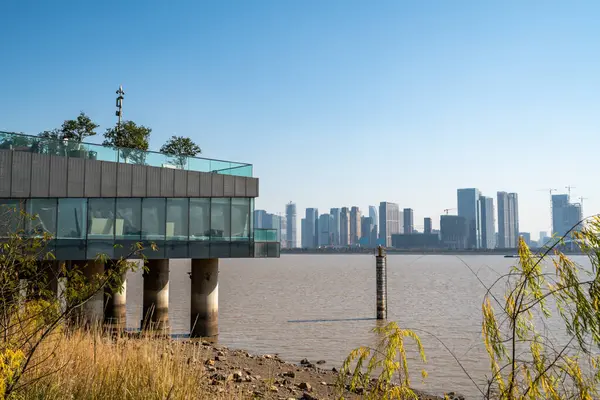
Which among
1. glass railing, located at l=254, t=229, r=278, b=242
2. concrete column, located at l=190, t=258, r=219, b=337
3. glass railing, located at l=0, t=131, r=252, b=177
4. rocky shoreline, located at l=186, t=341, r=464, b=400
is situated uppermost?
glass railing, located at l=0, t=131, r=252, b=177

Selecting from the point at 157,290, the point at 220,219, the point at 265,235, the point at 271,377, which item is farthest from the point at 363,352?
the point at 157,290

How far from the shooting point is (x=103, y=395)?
10266 millimetres

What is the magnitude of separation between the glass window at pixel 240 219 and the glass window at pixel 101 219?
22.7 ft

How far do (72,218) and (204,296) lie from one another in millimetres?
8449

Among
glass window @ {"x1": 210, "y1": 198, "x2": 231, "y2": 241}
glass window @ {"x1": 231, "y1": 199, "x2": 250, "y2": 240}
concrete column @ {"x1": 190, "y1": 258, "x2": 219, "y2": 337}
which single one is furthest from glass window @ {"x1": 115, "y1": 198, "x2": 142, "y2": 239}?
glass window @ {"x1": 231, "y1": 199, "x2": 250, "y2": 240}

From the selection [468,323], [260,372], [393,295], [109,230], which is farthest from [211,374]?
[393,295]

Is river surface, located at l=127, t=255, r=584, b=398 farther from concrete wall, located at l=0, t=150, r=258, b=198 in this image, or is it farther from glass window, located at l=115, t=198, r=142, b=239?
concrete wall, located at l=0, t=150, r=258, b=198

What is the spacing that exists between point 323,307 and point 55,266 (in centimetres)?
3073

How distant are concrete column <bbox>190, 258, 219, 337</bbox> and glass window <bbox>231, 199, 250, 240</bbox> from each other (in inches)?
78.7

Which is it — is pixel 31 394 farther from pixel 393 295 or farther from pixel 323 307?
pixel 393 295

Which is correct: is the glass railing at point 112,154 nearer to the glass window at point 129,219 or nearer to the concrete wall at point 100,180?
the concrete wall at point 100,180

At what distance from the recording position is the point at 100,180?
28.9 meters

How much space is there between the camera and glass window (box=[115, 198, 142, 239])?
29500 millimetres

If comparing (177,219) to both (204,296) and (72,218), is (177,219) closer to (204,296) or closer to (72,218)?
(204,296)
